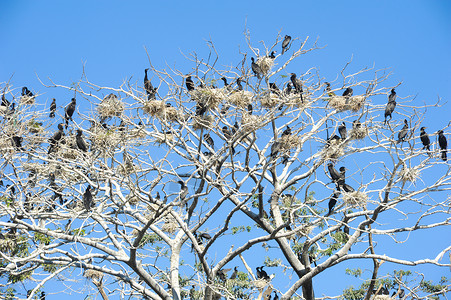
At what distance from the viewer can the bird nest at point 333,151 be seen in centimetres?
1083

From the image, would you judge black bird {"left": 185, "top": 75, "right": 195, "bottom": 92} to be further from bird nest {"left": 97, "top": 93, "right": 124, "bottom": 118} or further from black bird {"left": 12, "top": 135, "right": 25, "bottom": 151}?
black bird {"left": 12, "top": 135, "right": 25, "bottom": 151}

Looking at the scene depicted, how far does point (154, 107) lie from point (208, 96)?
0.89m

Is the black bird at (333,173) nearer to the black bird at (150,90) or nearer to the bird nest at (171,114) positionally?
the bird nest at (171,114)

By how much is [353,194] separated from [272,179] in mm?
2866

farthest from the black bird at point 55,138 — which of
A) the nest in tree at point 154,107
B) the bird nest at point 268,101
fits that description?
the bird nest at point 268,101

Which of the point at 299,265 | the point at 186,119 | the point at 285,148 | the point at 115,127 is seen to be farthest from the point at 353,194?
the point at 115,127

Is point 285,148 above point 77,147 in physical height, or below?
above

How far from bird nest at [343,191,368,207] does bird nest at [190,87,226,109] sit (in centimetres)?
266

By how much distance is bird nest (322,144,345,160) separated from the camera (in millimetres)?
10828

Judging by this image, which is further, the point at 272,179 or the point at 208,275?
the point at 272,179

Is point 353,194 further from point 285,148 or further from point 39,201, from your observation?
point 39,201

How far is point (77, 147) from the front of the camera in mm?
10188

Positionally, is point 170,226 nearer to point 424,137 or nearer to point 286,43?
point 286,43

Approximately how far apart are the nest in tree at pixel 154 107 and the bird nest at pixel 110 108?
32.2 inches
